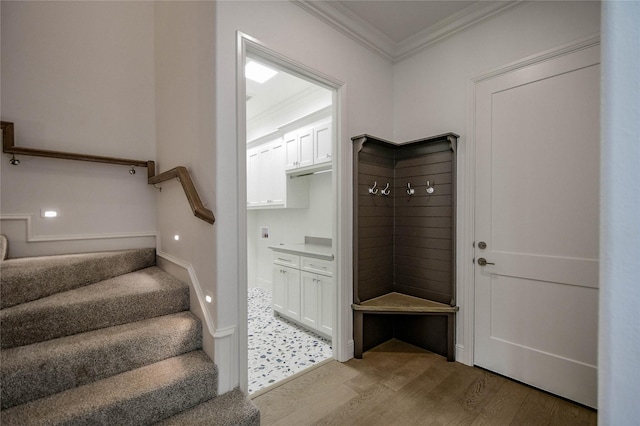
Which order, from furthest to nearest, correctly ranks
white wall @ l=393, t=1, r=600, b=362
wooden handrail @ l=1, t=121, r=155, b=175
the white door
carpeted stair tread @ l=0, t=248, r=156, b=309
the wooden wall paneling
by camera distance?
the wooden wall paneling, wooden handrail @ l=1, t=121, r=155, b=175, white wall @ l=393, t=1, r=600, b=362, the white door, carpeted stair tread @ l=0, t=248, r=156, b=309

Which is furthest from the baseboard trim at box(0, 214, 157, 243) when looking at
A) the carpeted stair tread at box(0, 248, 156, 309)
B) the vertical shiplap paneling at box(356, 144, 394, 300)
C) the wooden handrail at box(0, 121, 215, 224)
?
the vertical shiplap paneling at box(356, 144, 394, 300)

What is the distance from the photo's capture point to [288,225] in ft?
14.5

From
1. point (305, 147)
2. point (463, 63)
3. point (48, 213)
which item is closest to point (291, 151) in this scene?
point (305, 147)

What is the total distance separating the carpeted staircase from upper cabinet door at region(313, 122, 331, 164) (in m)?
1.91

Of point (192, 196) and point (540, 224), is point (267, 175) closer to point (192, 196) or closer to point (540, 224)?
point (192, 196)

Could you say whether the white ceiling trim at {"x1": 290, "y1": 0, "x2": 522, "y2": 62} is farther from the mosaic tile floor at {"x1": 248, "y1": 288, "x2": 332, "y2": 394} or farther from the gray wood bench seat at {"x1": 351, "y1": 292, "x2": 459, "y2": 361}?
the mosaic tile floor at {"x1": 248, "y1": 288, "x2": 332, "y2": 394}

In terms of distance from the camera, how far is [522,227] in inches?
85.4

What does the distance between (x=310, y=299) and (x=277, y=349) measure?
1.96 ft

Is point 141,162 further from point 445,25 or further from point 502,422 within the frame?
point 502,422

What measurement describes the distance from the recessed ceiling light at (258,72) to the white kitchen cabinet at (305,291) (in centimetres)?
215

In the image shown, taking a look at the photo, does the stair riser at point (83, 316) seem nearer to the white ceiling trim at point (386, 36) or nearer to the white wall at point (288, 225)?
the white wall at point (288, 225)

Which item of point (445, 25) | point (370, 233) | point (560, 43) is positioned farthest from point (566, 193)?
point (445, 25)

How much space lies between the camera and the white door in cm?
190

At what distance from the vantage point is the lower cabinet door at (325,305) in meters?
2.88
